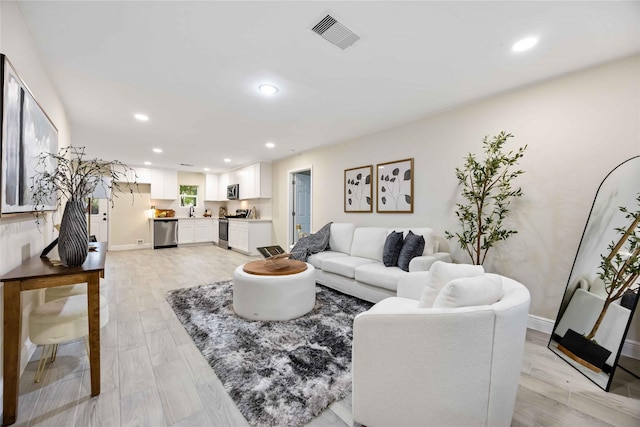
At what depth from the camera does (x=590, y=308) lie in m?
2.01

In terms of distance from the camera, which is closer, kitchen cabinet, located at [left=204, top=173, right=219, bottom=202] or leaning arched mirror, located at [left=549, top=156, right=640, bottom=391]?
leaning arched mirror, located at [left=549, top=156, right=640, bottom=391]

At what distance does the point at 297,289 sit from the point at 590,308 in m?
2.50

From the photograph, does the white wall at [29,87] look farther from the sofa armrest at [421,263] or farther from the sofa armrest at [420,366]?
the sofa armrest at [421,263]

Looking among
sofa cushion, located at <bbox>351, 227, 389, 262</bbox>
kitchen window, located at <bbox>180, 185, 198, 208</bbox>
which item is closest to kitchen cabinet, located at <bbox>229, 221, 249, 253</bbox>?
kitchen window, located at <bbox>180, 185, 198, 208</bbox>

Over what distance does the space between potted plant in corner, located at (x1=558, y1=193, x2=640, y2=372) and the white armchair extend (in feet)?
3.95

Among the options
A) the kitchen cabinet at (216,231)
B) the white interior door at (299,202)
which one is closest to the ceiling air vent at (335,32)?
the white interior door at (299,202)

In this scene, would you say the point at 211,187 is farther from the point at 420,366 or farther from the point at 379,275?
the point at 420,366

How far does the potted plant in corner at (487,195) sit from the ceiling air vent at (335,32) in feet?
5.91

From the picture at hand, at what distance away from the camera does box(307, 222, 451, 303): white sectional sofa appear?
281cm

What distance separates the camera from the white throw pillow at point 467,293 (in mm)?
1195

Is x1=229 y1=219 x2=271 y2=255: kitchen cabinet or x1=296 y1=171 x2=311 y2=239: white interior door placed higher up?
x1=296 y1=171 x2=311 y2=239: white interior door

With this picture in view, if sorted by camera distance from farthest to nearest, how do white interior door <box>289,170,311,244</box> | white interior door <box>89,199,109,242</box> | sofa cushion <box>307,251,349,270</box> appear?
white interior door <box>89,199,109,242</box> → white interior door <box>289,170,311,244</box> → sofa cushion <box>307,251,349,270</box>

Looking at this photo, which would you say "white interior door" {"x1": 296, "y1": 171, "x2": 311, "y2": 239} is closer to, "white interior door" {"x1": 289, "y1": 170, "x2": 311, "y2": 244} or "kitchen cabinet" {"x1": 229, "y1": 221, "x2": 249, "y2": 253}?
"white interior door" {"x1": 289, "y1": 170, "x2": 311, "y2": 244}

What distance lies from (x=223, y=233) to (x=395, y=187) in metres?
5.55
